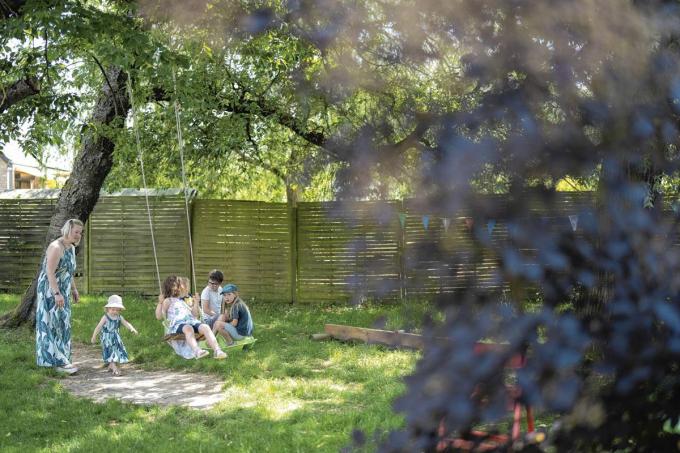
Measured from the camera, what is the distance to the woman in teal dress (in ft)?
23.7

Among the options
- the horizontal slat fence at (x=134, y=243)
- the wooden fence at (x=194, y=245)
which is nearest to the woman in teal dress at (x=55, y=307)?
the wooden fence at (x=194, y=245)

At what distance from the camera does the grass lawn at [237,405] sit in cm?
473

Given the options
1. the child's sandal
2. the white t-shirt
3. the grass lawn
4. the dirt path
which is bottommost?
the dirt path

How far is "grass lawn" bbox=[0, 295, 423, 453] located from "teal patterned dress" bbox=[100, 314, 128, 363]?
309 millimetres

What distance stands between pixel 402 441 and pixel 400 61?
62cm

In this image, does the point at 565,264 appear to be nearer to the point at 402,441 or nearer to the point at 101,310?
the point at 402,441

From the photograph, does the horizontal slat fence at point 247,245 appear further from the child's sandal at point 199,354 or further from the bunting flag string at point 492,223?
the bunting flag string at point 492,223

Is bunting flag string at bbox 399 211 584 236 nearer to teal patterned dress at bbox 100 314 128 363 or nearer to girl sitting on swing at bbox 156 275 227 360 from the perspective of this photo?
girl sitting on swing at bbox 156 275 227 360

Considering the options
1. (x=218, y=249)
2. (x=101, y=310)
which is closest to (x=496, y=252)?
(x=101, y=310)

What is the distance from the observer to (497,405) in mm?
1053

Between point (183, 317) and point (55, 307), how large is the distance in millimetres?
1251

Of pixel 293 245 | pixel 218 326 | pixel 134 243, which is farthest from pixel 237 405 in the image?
pixel 134 243

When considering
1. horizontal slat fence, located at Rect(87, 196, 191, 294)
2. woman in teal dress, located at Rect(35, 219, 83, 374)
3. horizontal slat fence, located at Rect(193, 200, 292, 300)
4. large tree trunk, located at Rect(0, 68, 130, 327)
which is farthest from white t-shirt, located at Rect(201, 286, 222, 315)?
horizontal slat fence, located at Rect(87, 196, 191, 294)

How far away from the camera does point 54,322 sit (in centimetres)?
740
